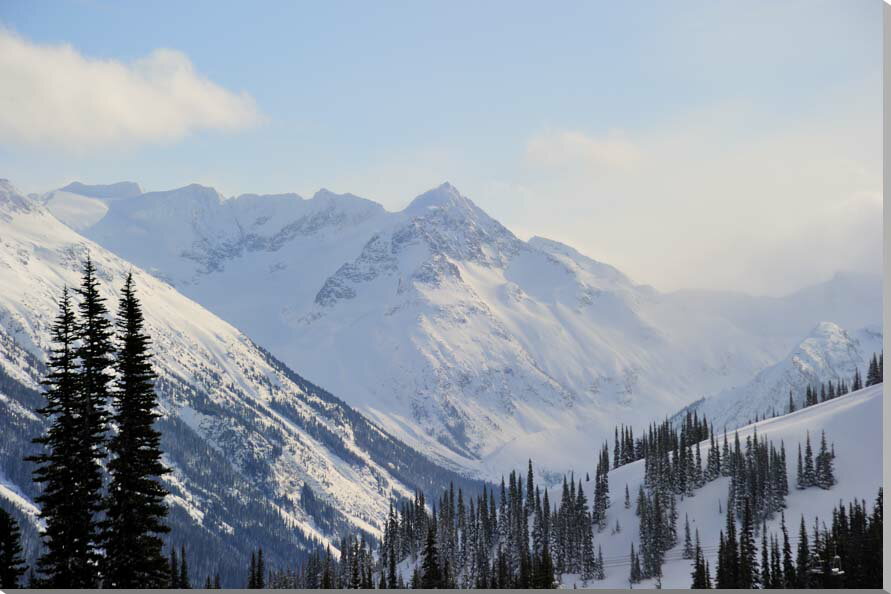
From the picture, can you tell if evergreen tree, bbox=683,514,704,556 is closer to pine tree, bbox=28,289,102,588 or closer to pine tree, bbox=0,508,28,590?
pine tree, bbox=0,508,28,590

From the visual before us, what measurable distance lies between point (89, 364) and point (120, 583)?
992 centimetres

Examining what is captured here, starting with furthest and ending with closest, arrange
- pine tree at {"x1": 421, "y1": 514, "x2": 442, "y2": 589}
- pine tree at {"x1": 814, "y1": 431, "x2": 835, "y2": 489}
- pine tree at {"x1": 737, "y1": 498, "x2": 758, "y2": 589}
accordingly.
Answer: pine tree at {"x1": 814, "y1": 431, "x2": 835, "y2": 489}, pine tree at {"x1": 737, "y1": 498, "x2": 758, "y2": 589}, pine tree at {"x1": 421, "y1": 514, "x2": 442, "y2": 589}

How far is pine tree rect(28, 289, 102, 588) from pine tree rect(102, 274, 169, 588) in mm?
1056

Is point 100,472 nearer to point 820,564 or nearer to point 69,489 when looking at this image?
point 69,489

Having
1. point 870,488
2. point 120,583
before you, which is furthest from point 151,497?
point 870,488

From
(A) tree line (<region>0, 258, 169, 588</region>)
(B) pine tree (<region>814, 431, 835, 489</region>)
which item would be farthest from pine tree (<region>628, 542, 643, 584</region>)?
(A) tree line (<region>0, 258, 169, 588</region>)

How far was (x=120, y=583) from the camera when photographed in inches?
1855

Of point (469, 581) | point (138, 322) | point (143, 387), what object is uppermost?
point (138, 322)

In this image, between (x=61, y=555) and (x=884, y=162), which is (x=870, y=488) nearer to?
(x=884, y=162)

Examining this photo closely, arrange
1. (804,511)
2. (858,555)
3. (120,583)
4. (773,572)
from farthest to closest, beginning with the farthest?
(804,511) → (773,572) → (858,555) → (120,583)

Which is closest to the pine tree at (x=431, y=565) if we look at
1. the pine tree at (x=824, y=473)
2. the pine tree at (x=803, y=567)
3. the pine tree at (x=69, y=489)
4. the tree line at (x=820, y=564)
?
the tree line at (x=820, y=564)

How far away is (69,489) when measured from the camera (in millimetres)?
49031

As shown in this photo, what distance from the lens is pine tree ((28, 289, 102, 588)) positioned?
159ft

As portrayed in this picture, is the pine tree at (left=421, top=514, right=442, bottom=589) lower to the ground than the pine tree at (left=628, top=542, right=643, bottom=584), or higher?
higher
